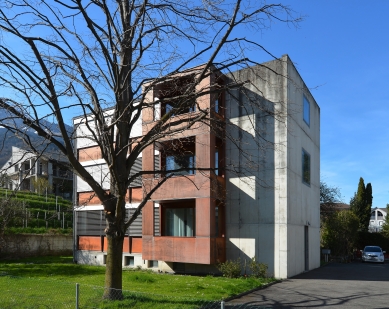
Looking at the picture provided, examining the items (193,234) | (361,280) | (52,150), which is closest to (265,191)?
(193,234)

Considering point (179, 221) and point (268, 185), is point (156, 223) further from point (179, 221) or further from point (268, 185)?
point (268, 185)

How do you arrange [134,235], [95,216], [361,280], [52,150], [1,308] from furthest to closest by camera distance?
[95,216] → [134,235] → [361,280] → [52,150] → [1,308]

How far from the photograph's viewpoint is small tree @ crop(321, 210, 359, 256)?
104 feet

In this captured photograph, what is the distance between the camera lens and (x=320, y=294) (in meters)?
13.8

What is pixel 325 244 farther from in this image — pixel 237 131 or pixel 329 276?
pixel 237 131

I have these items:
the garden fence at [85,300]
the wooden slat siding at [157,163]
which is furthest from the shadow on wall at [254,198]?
the garden fence at [85,300]

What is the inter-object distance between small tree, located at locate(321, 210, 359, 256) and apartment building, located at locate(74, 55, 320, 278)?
10.6m

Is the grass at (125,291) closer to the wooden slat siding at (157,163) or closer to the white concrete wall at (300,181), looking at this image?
the white concrete wall at (300,181)

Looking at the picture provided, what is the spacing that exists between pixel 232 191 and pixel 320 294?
693 centimetres

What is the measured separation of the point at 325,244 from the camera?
3288 centimetres

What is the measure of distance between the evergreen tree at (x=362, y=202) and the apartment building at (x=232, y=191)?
27750mm

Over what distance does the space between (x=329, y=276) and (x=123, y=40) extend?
14896 millimetres

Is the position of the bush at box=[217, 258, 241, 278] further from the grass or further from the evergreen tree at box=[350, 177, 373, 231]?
the evergreen tree at box=[350, 177, 373, 231]

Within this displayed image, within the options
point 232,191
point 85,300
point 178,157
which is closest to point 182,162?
point 178,157
